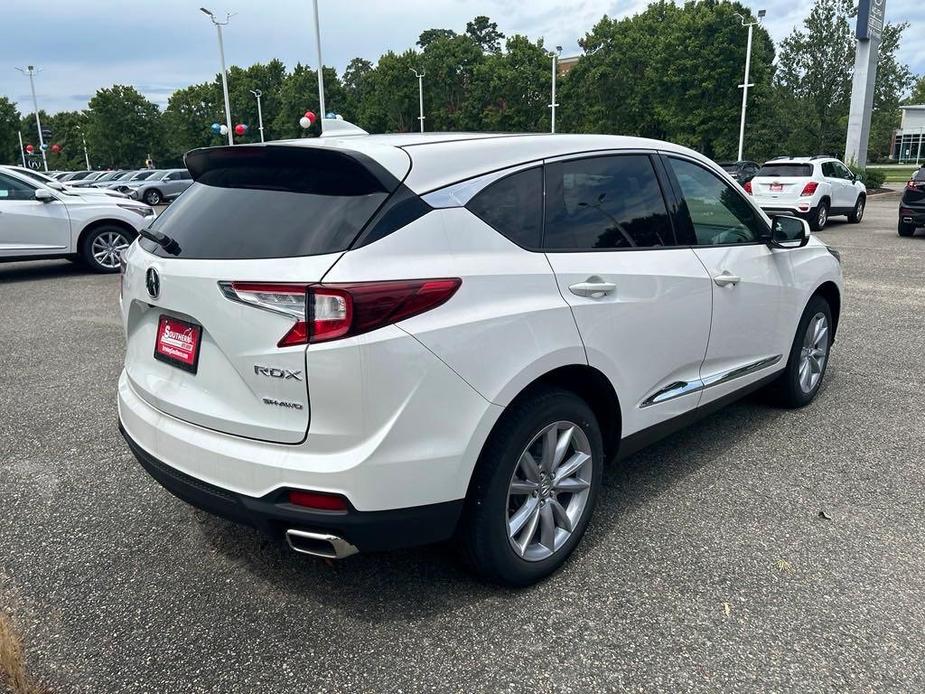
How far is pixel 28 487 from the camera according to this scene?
380cm

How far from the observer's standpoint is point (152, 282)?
9.00 feet

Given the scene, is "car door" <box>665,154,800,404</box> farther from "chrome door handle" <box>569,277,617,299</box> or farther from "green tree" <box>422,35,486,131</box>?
"green tree" <box>422,35,486,131</box>

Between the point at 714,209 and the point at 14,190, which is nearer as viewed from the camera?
the point at 714,209

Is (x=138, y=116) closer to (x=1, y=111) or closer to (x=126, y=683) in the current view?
(x=1, y=111)

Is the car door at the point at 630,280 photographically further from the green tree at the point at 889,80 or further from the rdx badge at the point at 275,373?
the green tree at the point at 889,80

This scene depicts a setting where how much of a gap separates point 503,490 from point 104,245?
10535 mm

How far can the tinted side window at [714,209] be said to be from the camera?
12.1ft

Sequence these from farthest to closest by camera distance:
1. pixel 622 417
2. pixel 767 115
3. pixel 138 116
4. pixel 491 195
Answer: pixel 138 116
pixel 767 115
pixel 622 417
pixel 491 195

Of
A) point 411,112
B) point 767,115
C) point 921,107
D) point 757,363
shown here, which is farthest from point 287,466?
point 921,107

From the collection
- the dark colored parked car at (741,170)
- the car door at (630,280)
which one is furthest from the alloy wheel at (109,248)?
the dark colored parked car at (741,170)

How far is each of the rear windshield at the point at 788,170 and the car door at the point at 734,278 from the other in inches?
565

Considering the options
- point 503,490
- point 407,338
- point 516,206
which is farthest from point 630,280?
point 407,338

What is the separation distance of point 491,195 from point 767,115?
45.1 metres

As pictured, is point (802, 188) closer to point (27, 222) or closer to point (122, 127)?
point (27, 222)
